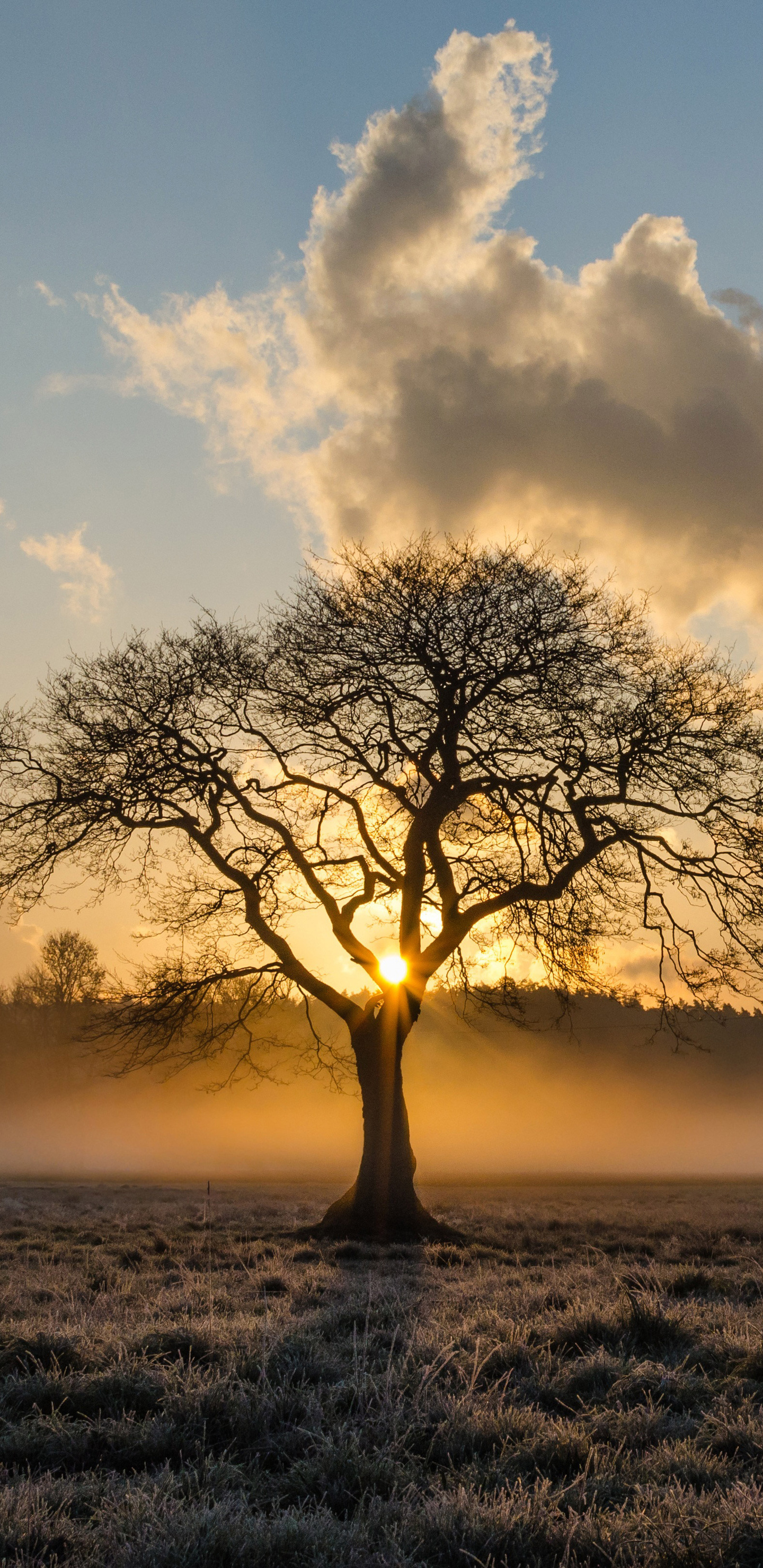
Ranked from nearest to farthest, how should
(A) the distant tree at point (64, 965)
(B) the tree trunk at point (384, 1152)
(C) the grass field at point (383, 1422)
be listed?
(C) the grass field at point (383, 1422) < (B) the tree trunk at point (384, 1152) < (A) the distant tree at point (64, 965)

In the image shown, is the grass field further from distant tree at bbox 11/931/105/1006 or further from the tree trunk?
distant tree at bbox 11/931/105/1006

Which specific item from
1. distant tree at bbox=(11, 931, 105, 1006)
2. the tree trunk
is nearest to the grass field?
the tree trunk

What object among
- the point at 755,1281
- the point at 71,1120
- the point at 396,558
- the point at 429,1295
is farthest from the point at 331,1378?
the point at 71,1120

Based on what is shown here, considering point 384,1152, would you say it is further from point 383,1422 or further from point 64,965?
point 64,965

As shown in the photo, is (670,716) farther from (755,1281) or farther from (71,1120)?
(71,1120)

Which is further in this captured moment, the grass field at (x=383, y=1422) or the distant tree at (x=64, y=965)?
the distant tree at (x=64, y=965)

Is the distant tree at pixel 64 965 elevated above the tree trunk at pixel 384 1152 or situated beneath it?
elevated above

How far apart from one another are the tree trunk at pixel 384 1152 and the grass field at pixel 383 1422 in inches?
265

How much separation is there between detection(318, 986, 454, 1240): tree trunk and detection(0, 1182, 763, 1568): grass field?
22.1ft

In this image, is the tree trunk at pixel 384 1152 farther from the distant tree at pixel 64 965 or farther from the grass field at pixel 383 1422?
the distant tree at pixel 64 965

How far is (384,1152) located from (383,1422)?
40.3ft

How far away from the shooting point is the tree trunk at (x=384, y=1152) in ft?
50.2

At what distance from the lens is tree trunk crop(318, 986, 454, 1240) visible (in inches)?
603

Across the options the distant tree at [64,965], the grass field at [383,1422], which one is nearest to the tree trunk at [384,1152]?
the grass field at [383,1422]
